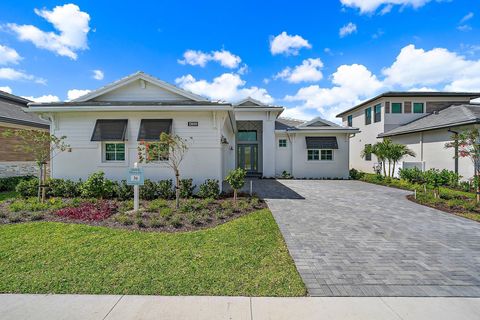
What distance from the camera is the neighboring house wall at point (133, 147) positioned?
31.8ft

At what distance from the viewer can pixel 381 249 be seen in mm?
4641

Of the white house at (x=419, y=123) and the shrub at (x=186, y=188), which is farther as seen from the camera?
the white house at (x=419, y=123)

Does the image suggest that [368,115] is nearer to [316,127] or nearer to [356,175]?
[356,175]

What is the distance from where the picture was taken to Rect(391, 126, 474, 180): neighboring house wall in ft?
42.6

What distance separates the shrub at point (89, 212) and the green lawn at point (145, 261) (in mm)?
620

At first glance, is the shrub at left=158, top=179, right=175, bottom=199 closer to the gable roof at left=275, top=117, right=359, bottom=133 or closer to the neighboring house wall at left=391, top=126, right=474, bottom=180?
the gable roof at left=275, top=117, right=359, bottom=133

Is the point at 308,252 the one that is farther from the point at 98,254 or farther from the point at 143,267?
the point at 98,254

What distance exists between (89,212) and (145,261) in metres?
3.99

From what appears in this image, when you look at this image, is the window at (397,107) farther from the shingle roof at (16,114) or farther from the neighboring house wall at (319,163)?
the shingle roof at (16,114)

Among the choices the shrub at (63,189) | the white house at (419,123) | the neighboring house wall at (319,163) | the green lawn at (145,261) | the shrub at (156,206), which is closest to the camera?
the green lawn at (145,261)

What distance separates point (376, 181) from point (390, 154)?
215 cm

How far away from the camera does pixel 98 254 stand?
166 inches

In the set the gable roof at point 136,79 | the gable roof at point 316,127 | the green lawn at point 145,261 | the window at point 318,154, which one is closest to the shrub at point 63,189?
the green lawn at point 145,261

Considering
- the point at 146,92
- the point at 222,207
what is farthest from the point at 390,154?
the point at 146,92
